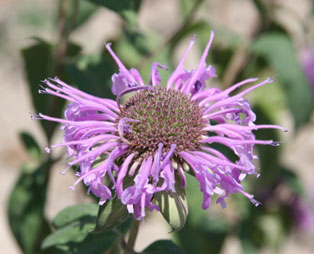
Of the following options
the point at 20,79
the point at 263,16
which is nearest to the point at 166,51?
the point at 263,16

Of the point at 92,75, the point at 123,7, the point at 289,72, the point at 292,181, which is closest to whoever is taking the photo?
the point at 123,7

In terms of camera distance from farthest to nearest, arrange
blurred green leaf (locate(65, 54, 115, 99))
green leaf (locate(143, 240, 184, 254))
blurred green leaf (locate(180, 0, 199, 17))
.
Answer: blurred green leaf (locate(180, 0, 199, 17)) → blurred green leaf (locate(65, 54, 115, 99)) → green leaf (locate(143, 240, 184, 254))

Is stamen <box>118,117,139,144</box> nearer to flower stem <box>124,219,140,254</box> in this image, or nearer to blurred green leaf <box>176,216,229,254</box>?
flower stem <box>124,219,140,254</box>

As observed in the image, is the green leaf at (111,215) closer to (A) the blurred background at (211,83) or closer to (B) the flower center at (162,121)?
(B) the flower center at (162,121)

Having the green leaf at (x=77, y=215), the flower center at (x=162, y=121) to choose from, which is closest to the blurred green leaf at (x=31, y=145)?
the green leaf at (x=77, y=215)

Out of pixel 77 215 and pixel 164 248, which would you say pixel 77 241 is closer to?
pixel 77 215

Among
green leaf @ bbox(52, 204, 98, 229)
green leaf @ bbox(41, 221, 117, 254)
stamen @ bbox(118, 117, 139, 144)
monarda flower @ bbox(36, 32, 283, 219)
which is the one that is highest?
stamen @ bbox(118, 117, 139, 144)

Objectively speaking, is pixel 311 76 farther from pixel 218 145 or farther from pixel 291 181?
pixel 218 145

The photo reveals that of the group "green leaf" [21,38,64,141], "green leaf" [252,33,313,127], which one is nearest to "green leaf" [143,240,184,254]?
"green leaf" [21,38,64,141]

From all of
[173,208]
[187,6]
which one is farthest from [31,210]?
[187,6]
